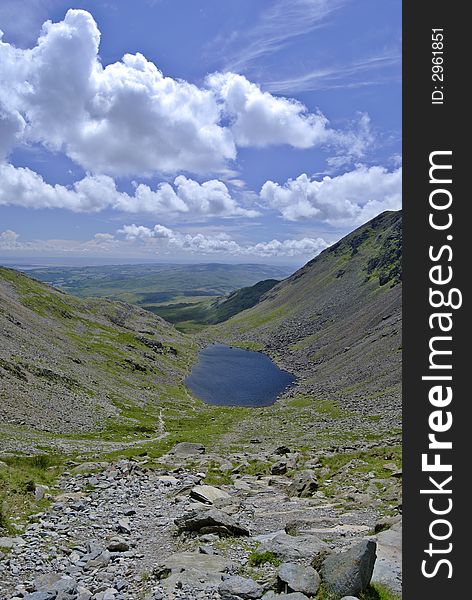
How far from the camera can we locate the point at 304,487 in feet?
99.2

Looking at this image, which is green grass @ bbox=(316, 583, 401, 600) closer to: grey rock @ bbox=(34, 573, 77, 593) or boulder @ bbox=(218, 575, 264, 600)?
boulder @ bbox=(218, 575, 264, 600)

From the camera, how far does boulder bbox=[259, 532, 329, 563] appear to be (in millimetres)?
15078

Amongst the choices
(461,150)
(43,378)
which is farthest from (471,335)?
(43,378)

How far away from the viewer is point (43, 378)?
84125 millimetres

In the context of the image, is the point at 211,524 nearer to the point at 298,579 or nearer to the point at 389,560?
the point at 298,579

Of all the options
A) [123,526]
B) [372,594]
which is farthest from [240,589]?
[123,526]

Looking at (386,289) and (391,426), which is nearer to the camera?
(391,426)

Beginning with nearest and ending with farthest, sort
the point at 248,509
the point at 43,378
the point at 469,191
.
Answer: the point at 469,191, the point at 248,509, the point at 43,378

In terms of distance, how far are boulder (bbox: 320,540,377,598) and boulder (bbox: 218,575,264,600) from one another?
221 cm

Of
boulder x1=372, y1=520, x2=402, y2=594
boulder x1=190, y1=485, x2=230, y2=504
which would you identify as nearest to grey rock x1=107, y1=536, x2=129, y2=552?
boulder x1=190, y1=485, x2=230, y2=504

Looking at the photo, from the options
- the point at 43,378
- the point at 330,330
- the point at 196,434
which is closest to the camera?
the point at 196,434

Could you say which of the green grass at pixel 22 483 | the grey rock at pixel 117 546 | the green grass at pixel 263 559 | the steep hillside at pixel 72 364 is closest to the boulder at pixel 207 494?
the grey rock at pixel 117 546

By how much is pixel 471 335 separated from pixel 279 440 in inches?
2506

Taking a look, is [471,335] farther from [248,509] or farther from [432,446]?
[248,509]
